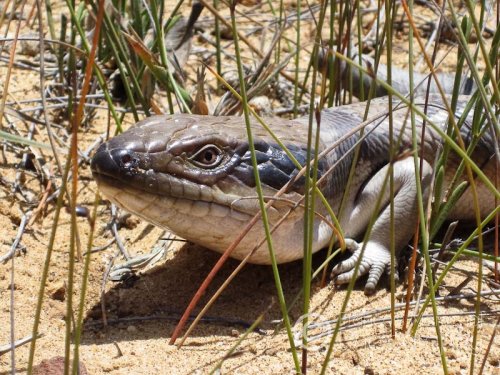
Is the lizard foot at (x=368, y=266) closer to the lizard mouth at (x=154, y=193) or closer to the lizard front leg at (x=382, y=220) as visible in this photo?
the lizard front leg at (x=382, y=220)

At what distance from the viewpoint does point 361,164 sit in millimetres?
3570

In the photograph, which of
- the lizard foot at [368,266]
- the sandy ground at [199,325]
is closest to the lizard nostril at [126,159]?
the sandy ground at [199,325]

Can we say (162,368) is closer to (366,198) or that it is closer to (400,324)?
(400,324)

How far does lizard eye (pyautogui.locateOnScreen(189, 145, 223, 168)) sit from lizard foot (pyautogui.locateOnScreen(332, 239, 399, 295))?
63cm

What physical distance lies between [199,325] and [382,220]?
0.90 meters

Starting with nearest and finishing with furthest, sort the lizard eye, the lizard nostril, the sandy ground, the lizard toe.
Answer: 1. the sandy ground
2. the lizard nostril
3. the lizard eye
4. the lizard toe

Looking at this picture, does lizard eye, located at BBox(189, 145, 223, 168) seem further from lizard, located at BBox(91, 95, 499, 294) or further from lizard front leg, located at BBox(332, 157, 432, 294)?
lizard front leg, located at BBox(332, 157, 432, 294)

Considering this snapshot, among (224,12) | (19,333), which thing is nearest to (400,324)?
(19,333)

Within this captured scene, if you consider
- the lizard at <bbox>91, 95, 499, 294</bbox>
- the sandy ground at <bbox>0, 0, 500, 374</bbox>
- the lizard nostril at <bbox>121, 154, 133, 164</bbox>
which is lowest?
the sandy ground at <bbox>0, 0, 500, 374</bbox>

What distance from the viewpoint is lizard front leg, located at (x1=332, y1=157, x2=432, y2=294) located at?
3.33 meters

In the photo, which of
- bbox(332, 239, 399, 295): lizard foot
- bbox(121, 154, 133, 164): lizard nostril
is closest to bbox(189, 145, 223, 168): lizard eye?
bbox(121, 154, 133, 164): lizard nostril

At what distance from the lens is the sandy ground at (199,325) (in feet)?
8.91

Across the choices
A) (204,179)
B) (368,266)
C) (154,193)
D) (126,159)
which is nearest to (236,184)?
(204,179)

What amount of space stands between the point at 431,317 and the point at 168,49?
2.30 meters
